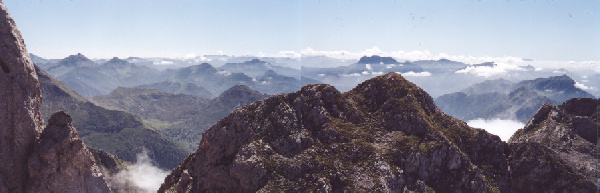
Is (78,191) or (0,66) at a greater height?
(0,66)

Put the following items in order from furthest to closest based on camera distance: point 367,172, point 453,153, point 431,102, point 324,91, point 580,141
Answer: point 580,141, point 431,102, point 324,91, point 453,153, point 367,172

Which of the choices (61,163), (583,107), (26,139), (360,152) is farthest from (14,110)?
(583,107)

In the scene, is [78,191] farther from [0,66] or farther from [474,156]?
[474,156]

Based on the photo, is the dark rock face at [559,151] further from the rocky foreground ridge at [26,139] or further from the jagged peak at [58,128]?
the jagged peak at [58,128]

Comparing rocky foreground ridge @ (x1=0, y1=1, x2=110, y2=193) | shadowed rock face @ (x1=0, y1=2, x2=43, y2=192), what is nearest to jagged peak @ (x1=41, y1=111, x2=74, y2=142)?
rocky foreground ridge @ (x1=0, y1=1, x2=110, y2=193)

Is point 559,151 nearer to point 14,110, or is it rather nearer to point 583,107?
point 583,107

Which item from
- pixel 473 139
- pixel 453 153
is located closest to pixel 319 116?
pixel 453 153

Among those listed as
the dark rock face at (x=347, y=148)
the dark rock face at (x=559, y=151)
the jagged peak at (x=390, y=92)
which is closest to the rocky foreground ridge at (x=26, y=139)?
the dark rock face at (x=347, y=148)
